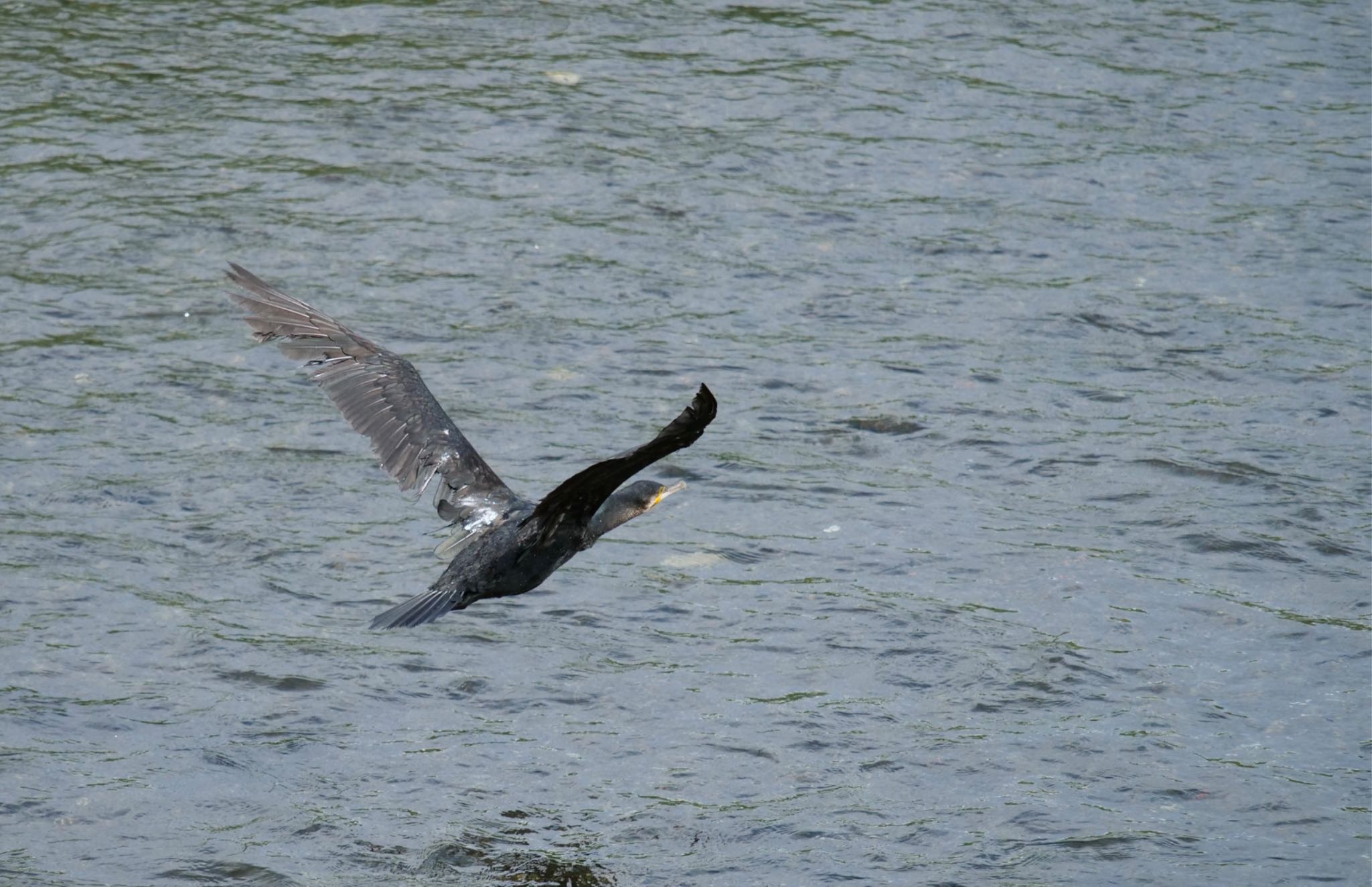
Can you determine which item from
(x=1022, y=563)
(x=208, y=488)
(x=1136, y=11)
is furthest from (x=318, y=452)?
(x=1136, y=11)

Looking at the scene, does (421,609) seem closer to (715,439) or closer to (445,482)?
(445,482)

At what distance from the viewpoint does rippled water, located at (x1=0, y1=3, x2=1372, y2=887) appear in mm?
6391

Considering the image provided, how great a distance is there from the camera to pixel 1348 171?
40.0 ft

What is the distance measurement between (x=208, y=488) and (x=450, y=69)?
565 cm

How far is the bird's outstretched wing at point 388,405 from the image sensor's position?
277 inches

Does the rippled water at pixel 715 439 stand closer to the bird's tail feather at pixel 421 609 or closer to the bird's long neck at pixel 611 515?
the bird's tail feather at pixel 421 609

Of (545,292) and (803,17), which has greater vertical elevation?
(803,17)

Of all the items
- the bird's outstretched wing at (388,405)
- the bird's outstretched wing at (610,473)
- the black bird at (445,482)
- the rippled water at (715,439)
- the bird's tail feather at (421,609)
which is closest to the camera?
the bird's outstretched wing at (610,473)

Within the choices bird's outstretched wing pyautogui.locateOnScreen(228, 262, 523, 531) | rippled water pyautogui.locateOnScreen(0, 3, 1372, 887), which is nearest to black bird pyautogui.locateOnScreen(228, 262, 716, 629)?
bird's outstretched wing pyautogui.locateOnScreen(228, 262, 523, 531)

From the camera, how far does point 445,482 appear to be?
707 centimetres

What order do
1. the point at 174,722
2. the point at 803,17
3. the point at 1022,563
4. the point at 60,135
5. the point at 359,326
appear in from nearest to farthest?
the point at 174,722 < the point at 1022,563 < the point at 359,326 < the point at 60,135 < the point at 803,17

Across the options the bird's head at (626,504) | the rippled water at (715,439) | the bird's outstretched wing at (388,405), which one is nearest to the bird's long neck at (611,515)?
the bird's head at (626,504)

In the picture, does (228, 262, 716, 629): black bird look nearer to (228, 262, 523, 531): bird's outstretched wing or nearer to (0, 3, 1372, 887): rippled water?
(228, 262, 523, 531): bird's outstretched wing

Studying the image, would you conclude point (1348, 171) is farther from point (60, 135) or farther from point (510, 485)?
point (60, 135)
